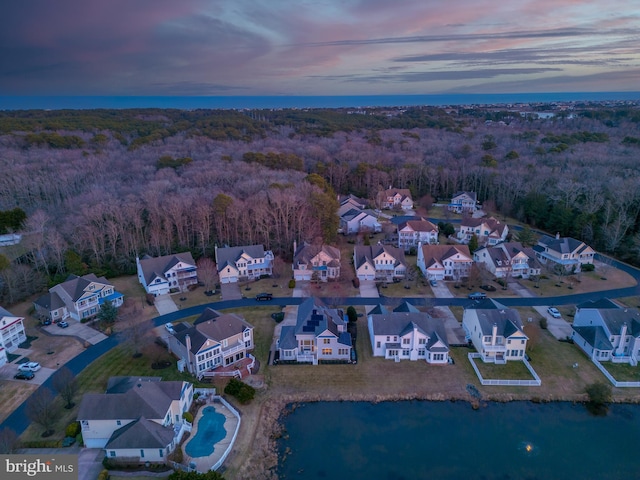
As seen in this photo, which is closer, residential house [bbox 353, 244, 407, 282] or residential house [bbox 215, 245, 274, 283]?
residential house [bbox 215, 245, 274, 283]

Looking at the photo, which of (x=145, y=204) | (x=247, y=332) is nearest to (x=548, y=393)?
(x=247, y=332)

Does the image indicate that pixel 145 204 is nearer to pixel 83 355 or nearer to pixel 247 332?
pixel 83 355

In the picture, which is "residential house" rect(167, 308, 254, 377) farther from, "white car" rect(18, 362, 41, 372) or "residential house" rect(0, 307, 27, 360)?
"residential house" rect(0, 307, 27, 360)

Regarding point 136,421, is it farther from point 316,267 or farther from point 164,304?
point 316,267

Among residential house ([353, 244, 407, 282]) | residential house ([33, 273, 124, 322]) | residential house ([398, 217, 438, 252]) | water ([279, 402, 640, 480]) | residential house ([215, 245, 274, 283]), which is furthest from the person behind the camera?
residential house ([398, 217, 438, 252])

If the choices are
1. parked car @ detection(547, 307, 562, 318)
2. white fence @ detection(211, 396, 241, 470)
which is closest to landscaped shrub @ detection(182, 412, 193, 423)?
white fence @ detection(211, 396, 241, 470)

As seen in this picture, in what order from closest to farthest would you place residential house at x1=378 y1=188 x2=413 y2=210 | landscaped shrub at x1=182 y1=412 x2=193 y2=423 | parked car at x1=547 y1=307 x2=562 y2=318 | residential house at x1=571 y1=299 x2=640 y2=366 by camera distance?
landscaped shrub at x1=182 y1=412 x2=193 y2=423 < residential house at x1=571 y1=299 x2=640 y2=366 < parked car at x1=547 y1=307 x2=562 y2=318 < residential house at x1=378 y1=188 x2=413 y2=210

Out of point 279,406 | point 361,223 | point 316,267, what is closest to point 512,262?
point 316,267
